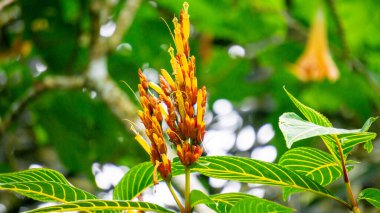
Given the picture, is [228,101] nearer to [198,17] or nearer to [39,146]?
[198,17]

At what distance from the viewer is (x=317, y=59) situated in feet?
6.96

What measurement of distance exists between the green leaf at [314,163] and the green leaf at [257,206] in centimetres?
8

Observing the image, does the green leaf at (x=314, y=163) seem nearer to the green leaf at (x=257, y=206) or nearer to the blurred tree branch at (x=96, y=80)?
the green leaf at (x=257, y=206)

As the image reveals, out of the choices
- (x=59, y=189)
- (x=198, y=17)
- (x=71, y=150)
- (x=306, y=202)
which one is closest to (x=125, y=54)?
(x=198, y=17)

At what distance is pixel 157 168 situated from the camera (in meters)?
0.63

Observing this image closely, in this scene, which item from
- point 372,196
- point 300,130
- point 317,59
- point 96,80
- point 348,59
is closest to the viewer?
point 300,130

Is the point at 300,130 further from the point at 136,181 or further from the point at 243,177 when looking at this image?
the point at 136,181

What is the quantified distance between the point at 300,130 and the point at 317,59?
1.58 metres

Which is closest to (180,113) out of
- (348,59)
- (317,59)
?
(317,59)

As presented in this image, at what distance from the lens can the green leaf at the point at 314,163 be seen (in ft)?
2.33

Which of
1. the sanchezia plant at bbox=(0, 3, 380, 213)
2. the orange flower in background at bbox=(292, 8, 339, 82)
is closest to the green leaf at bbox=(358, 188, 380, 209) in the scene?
the sanchezia plant at bbox=(0, 3, 380, 213)

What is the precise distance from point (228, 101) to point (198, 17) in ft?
1.28

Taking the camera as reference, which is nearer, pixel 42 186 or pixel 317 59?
pixel 42 186

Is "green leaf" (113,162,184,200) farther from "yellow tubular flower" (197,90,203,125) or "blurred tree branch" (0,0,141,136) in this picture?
"blurred tree branch" (0,0,141,136)
